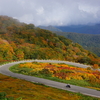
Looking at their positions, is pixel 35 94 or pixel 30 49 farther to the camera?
pixel 30 49

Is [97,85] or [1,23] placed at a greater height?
[1,23]

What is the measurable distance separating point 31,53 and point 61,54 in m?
28.8

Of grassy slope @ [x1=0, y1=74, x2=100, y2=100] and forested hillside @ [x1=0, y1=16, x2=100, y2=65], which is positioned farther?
forested hillside @ [x1=0, y1=16, x2=100, y2=65]

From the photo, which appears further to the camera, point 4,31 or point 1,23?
point 1,23

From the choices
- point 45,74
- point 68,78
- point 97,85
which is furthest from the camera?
point 45,74

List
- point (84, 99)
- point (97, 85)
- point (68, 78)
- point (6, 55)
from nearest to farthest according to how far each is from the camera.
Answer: point (84, 99) → point (97, 85) → point (68, 78) → point (6, 55)

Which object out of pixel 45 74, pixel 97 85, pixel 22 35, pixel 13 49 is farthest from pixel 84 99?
pixel 22 35

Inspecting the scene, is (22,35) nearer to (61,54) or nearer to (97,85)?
(61,54)

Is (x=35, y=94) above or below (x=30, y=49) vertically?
above

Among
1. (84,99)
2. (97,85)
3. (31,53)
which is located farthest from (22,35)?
(84,99)

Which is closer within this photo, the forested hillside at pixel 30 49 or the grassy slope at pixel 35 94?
the grassy slope at pixel 35 94

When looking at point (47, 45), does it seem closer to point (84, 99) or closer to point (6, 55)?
point (6, 55)

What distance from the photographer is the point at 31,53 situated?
99.5 metres

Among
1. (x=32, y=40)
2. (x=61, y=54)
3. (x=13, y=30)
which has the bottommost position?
(x=61, y=54)
